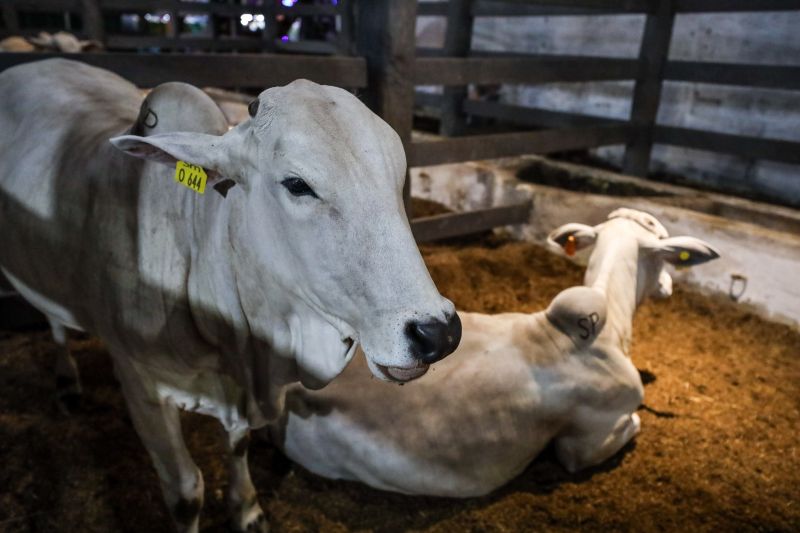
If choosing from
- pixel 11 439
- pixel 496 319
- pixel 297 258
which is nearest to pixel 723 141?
pixel 496 319

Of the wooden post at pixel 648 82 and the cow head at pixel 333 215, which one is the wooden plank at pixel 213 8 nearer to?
the wooden post at pixel 648 82

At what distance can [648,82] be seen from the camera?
17.0 feet

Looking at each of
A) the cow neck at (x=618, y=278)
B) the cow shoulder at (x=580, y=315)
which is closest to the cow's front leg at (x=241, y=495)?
the cow shoulder at (x=580, y=315)

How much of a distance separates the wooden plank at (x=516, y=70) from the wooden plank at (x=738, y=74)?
358mm

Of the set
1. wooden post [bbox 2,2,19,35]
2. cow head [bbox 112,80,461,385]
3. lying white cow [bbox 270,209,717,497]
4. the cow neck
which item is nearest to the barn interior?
lying white cow [bbox 270,209,717,497]

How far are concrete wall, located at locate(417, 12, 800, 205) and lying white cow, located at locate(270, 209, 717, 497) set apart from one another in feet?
13.7

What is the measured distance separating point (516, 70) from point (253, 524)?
331 cm

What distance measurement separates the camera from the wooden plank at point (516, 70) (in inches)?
147

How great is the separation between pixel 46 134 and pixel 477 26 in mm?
7760

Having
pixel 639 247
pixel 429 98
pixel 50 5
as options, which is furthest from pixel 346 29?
pixel 639 247

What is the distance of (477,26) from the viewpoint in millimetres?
8938

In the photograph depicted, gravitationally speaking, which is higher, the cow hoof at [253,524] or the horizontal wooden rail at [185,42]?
the horizontal wooden rail at [185,42]

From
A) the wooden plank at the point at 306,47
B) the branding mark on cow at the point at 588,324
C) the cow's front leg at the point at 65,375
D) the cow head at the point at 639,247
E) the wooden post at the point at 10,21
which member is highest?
the wooden post at the point at 10,21

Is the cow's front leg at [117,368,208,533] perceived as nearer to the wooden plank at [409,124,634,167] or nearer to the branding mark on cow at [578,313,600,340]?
the branding mark on cow at [578,313,600,340]
